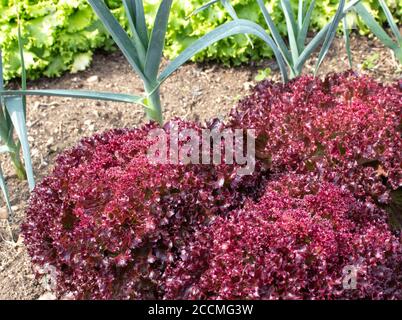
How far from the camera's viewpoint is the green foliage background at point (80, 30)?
4133mm

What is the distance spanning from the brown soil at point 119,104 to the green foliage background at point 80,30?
0.36ft

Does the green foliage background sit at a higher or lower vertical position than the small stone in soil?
higher

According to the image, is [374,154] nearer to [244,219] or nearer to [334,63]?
[244,219]

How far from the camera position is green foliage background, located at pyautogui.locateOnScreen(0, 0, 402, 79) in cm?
413

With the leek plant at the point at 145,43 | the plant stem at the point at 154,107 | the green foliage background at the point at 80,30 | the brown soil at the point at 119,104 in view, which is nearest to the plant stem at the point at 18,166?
the brown soil at the point at 119,104

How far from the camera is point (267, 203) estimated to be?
8.05 ft

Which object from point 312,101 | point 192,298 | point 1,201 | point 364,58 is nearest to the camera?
point 192,298

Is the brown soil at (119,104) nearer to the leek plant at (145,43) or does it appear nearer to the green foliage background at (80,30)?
the green foliage background at (80,30)

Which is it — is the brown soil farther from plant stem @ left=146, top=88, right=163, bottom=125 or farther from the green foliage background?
plant stem @ left=146, top=88, right=163, bottom=125

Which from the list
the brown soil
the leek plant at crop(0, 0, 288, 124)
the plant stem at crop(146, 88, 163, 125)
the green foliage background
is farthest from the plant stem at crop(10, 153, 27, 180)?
the green foliage background

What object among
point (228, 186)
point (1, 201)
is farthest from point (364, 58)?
point (1, 201)

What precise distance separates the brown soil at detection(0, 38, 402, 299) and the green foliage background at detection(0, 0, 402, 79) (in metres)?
0.11
